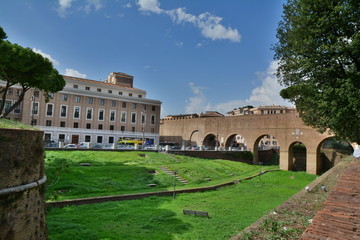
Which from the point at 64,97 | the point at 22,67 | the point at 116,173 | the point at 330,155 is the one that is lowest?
the point at 116,173

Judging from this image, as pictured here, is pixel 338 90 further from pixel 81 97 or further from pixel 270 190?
pixel 81 97

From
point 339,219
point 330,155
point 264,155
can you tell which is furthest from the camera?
point 264,155

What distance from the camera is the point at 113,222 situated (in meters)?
→ 11.4

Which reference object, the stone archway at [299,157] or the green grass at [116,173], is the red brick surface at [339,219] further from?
the stone archway at [299,157]

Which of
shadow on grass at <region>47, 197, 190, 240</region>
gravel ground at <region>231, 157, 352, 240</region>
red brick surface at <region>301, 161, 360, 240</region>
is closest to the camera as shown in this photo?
red brick surface at <region>301, 161, 360, 240</region>

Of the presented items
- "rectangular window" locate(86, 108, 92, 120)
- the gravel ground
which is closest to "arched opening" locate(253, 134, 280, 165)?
"rectangular window" locate(86, 108, 92, 120)

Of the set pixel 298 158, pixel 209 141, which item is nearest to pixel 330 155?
pixel 298 158

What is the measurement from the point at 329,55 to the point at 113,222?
43.3 ft

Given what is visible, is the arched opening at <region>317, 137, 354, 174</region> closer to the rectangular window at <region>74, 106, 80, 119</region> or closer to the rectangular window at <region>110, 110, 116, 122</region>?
the rectangular window at <region>110, 110, 116, 122</region>

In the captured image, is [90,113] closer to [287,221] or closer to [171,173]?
[171,173]

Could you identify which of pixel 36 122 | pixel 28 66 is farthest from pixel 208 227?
pixel 36 122

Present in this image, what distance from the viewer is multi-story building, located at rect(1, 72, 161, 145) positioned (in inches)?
1403

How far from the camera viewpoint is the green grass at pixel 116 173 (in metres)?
15.9

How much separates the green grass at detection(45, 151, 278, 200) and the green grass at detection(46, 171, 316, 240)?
1.98 m
